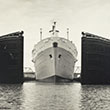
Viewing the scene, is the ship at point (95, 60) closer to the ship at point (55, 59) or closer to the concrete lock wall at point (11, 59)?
the ship at point (55, 59)

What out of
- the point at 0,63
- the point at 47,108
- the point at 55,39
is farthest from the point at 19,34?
the point at 47,108

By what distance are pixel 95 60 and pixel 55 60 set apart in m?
13.0

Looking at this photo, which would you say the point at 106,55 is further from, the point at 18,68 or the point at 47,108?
the point at 47,108

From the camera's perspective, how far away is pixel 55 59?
350ft

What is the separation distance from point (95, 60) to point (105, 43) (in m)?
5.95

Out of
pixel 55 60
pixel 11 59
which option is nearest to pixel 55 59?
pixel 55 60

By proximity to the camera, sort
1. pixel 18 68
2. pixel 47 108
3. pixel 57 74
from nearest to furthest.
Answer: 1. pixel 47 108
2. pixel 18 68
3. pixel 57 74

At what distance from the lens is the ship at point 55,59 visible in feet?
350

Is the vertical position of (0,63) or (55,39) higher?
(55,39)

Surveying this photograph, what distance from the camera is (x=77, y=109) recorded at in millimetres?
42281

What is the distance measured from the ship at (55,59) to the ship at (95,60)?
11169mm

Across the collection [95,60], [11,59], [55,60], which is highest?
[55,60]

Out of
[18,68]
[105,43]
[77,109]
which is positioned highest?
[105,43]

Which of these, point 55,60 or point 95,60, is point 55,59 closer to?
point 55,60
